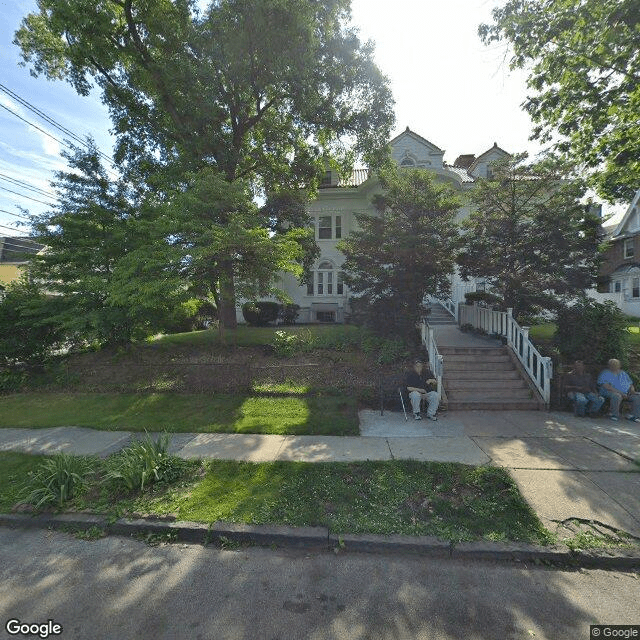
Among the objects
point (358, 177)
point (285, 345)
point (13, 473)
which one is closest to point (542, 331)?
point (285, 345)

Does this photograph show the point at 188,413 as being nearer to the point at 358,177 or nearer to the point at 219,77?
the point at 219,77

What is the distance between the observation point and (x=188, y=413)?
23.5 feet

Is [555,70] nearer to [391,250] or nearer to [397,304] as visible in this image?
[391,250]

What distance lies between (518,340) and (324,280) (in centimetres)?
1245

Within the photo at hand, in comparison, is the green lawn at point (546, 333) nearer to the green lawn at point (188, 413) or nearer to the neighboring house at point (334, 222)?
the green lawn at point (188, 413)

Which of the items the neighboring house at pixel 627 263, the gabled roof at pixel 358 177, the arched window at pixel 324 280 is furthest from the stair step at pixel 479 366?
the neighboring house at pixel 627 263

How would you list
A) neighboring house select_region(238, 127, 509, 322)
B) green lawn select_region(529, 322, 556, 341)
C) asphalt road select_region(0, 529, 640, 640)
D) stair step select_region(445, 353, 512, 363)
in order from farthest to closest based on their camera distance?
neighboring house select_region(238, 127, 509, 322), green lawn select_region(529, 322, 556, 341), stair step select_region(445, 353, 512, 363), asphalt road select_region(0, 529, 640, 640)

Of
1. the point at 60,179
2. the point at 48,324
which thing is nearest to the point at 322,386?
the point at 48,324

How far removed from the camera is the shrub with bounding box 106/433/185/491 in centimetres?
411

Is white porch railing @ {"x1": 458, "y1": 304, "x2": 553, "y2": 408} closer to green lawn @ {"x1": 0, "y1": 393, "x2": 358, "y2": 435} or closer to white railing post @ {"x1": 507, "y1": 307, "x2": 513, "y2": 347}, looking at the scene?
white railing post @ {"x1": 507, "y1": 307, "x2": 513, "y2": 347}

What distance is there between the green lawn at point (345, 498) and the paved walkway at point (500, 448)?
30cm

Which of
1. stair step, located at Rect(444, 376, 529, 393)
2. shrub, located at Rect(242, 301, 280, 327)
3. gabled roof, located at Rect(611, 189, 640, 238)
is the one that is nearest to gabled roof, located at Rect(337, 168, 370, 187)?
shrub, located at Rect(242, 301, 280, 327)

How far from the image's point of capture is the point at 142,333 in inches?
426

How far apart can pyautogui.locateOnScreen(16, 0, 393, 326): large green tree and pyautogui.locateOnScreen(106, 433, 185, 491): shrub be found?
17.2 ft
